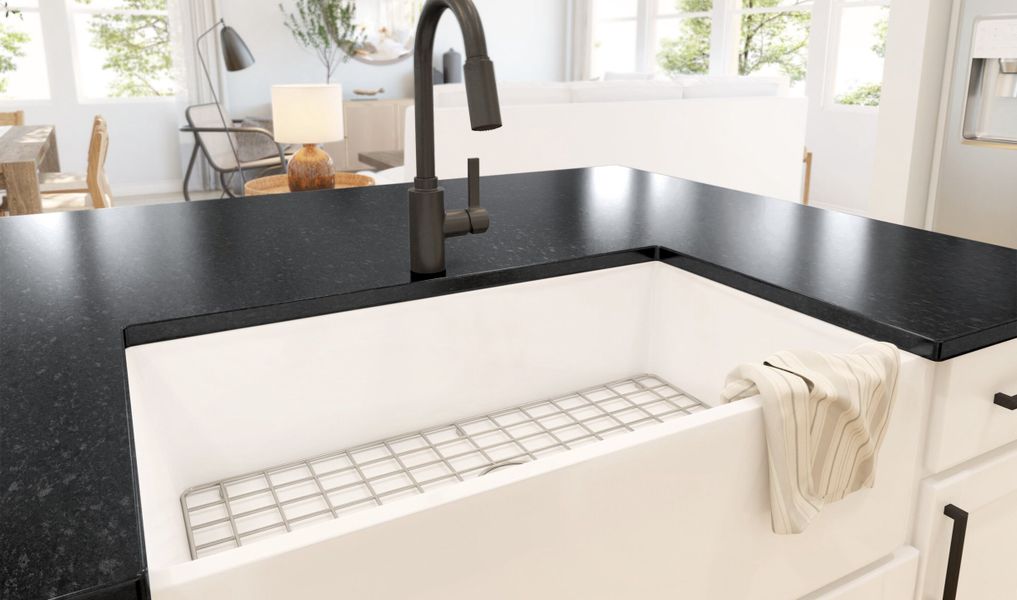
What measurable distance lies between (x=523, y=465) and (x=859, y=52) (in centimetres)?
590

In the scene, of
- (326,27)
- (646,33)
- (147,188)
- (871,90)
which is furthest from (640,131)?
(147,188)

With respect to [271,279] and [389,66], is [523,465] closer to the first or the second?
[271,279]

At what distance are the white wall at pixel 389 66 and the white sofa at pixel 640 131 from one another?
7.58ft

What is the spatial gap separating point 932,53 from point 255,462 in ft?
9.37

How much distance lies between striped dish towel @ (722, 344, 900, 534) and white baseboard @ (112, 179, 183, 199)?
6.71m

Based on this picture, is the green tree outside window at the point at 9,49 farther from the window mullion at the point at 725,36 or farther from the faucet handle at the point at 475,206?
the faucet handle at the point at 475,206

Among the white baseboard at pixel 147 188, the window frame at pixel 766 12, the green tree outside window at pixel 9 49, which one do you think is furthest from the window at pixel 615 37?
the green tree outside window at pixel 9 49

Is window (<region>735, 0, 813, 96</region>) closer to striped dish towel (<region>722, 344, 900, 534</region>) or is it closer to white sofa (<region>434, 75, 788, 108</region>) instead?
white sofa (<region>434, 75, 788, 108</region>)

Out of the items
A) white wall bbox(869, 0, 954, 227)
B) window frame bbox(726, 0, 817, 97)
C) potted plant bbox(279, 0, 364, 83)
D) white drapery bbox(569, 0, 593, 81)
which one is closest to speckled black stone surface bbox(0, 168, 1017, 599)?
white wall bbox(869, 0, 954, 227)

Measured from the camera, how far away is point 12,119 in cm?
468

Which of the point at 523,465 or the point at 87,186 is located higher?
the point at 523,465

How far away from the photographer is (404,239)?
1.20m

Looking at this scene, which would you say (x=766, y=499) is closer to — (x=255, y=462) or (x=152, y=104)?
(x=255, y=462)

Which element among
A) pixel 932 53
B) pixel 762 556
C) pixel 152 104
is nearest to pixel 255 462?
pixel 762 556
